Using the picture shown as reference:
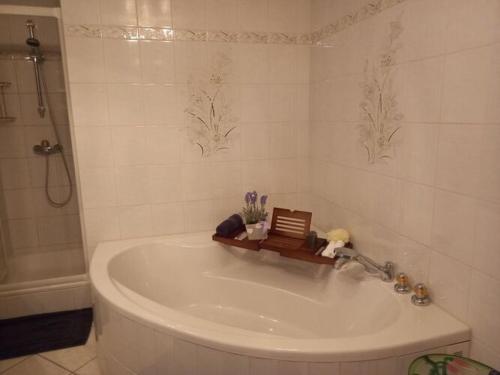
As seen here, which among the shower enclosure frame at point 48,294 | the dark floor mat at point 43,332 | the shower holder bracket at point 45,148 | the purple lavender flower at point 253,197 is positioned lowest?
the dark floor mat at point 43,332

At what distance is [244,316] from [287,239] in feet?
1.68

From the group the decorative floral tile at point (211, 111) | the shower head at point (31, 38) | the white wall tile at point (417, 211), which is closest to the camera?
the white wall tile at point (417, 211)

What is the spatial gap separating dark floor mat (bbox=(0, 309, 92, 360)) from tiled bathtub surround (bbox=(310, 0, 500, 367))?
69.7 inches

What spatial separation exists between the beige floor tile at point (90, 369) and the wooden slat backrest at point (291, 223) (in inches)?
47.2

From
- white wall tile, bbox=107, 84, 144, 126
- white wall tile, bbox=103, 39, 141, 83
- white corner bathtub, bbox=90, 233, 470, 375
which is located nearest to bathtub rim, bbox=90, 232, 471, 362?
white corner bathtub, bbox=90, 233, 470, 375

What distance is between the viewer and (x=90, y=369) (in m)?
→ 1.88

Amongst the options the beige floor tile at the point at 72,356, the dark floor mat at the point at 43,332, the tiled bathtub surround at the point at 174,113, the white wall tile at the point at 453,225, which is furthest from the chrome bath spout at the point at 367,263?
the dark floor mat at the point at 43,332

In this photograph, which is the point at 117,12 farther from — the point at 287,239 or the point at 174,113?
the point at 287,239

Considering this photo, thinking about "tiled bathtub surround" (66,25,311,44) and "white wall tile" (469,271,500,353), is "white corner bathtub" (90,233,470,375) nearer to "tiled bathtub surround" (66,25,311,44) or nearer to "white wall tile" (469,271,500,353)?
"white wall tile" (469,271,500,353)

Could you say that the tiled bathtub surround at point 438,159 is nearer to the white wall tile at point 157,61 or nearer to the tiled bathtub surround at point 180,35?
the tiled bathtub surround at point 180,35

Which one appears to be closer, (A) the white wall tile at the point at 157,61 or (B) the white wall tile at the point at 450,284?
(B) the white wall tile at the point at 450,284

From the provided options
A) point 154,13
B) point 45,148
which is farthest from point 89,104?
point 45,148

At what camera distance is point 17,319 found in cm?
230

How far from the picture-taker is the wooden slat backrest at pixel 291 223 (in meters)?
2.04
